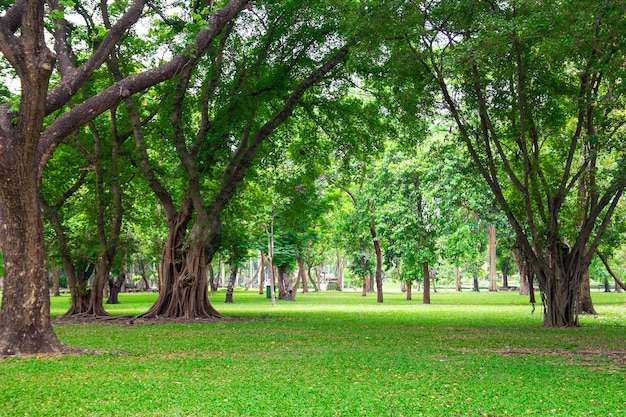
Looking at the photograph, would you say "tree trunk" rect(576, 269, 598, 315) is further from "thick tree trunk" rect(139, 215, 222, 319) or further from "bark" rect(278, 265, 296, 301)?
"bark" rect(278, 265, 296, 301)

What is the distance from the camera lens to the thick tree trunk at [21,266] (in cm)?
1037

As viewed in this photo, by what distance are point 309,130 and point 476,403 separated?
56.7 feet

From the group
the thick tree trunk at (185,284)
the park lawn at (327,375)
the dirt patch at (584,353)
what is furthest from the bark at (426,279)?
the dirt patch at (584,353)

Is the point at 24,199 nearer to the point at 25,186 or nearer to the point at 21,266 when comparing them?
the point at 25,186

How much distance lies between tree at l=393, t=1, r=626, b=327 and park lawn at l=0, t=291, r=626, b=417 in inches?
Result: 113

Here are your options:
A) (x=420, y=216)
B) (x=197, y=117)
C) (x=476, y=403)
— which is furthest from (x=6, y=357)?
(x=420, y=216)

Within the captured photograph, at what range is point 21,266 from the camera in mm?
10406

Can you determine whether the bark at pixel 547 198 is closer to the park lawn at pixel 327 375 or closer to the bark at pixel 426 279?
the park lawn at pixel 327 375

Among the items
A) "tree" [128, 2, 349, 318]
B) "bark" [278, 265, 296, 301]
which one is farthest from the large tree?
"bark" [278, 265, 296, 301]

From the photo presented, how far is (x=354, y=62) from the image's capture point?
1617 centimetres

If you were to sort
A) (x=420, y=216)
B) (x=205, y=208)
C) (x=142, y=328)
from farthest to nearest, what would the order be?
(x=420, y=216)
(x=205, y=208)
(x=142, y=328)

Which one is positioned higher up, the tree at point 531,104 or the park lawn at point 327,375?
the tree at point 531,104

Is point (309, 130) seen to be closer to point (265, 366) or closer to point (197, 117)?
point (197, 117)

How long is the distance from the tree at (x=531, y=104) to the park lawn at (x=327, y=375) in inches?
113
